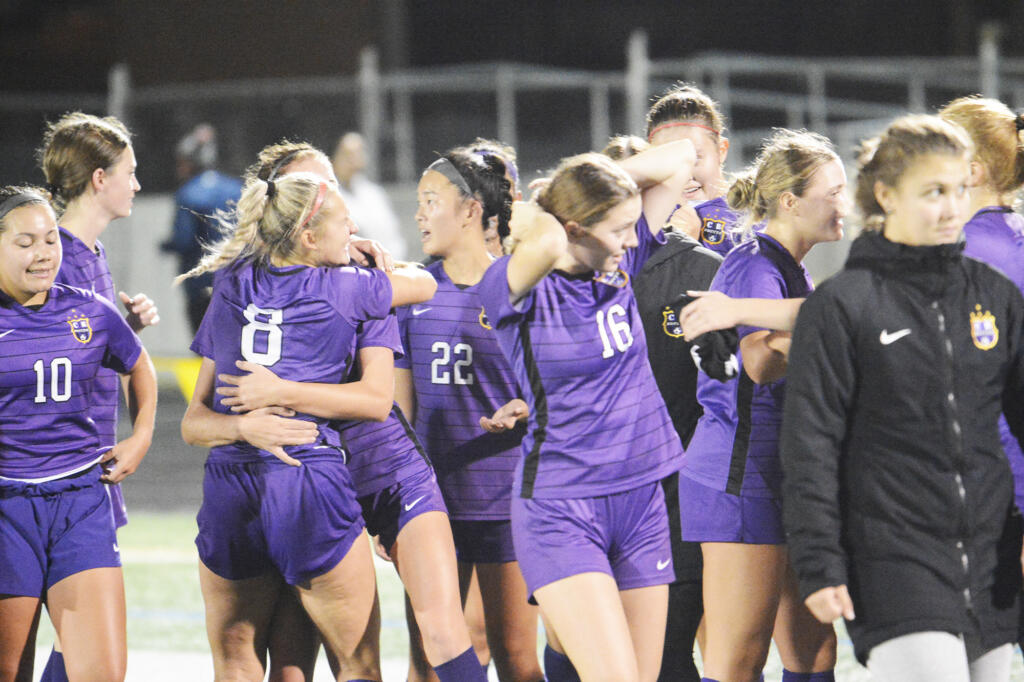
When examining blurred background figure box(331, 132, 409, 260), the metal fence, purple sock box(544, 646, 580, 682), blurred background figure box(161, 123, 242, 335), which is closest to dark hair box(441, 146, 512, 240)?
purple sock box(544, 646, 580, 682)

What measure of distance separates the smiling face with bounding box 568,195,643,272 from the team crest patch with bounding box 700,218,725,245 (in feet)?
3.70

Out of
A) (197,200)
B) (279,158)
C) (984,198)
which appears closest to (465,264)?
(279,158)

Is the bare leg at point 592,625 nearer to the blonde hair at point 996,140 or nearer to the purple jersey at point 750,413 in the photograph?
the purple jersey at point 750,413

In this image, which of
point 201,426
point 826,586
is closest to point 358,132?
point 201,426

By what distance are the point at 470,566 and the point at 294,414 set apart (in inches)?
39.9

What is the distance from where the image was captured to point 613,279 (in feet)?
12.7

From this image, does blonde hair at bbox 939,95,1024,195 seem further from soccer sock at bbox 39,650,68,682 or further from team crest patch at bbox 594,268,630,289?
soccer sock at bbox 39,650,68,682

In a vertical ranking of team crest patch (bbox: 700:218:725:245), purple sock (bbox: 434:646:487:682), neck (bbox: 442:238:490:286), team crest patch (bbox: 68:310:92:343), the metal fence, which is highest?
the metal fence

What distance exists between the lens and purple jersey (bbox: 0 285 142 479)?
13.3 ft

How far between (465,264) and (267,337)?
99 centimetres

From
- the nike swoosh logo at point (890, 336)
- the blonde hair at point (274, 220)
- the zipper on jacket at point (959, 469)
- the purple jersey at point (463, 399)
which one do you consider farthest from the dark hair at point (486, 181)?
the zipper on jacket at point (959, 469)

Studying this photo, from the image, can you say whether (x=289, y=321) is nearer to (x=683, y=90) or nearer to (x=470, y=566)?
(x=470, y=566)

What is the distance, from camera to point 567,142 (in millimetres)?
15172

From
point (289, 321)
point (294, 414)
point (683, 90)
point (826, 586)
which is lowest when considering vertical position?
point (826, 586)
